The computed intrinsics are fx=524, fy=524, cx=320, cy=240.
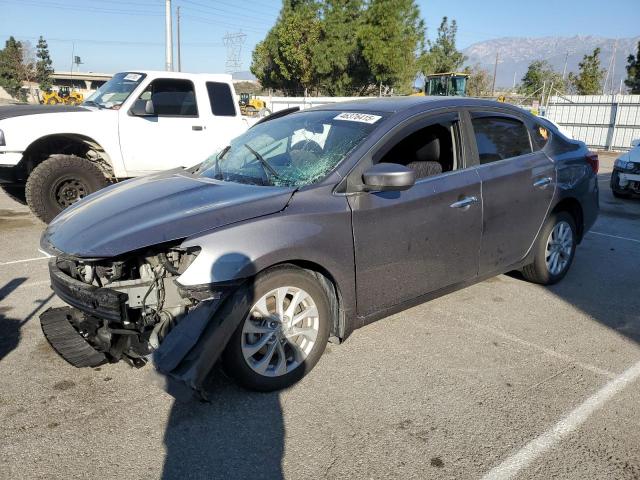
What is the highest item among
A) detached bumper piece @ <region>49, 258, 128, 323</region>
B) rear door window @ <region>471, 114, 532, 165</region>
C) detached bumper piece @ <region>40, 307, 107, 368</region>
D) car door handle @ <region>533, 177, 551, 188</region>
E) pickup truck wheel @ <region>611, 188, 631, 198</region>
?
rear door window @ <region>471, 114, 532, 165</region>

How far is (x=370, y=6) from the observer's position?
117 ft

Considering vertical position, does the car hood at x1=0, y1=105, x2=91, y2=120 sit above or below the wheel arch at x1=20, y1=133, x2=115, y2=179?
above

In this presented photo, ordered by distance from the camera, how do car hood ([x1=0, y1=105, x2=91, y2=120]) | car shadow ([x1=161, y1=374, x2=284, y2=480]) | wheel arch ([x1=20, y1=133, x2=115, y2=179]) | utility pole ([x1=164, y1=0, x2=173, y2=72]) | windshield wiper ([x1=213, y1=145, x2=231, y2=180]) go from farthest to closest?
utility pole ([x1=164, y1=0, x2=173, y2=72]) → wheel arch ([x1=20, y1=133, x2=115, y2=179]) → car hood ([x1=0, y1=105, x2=91, y2=120]) → windshield wiper ([x1=213, y1=145, x2=231, y2=180]) → car shadow ([x1=161, y1=374, x2=284, y2=480])

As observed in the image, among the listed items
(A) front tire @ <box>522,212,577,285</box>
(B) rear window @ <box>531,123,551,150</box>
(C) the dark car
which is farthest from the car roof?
(C) the dark car

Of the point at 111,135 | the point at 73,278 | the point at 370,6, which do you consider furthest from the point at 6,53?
the point at 73,278

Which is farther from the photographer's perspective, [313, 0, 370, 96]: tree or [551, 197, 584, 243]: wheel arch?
[313, 0, 370, 96]: tree

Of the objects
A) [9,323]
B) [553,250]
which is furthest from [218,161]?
[553,250]

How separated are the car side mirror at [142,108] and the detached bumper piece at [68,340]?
4443 mm

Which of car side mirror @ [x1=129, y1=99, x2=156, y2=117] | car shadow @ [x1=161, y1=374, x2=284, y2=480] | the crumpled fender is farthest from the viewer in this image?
car side mirror @ [x1=129, y1=99, x2=156, y2=117]

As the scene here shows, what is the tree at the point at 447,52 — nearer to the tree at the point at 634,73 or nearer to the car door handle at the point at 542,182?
the tree at the point at 634,73

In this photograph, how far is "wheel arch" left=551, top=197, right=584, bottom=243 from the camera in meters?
4.84

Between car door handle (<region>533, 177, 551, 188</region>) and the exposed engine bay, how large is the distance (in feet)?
10.1

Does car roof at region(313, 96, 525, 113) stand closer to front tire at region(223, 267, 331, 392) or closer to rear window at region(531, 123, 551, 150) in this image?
rear window at region(531, 123, 551, 150)

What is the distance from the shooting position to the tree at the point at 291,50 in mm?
37656
